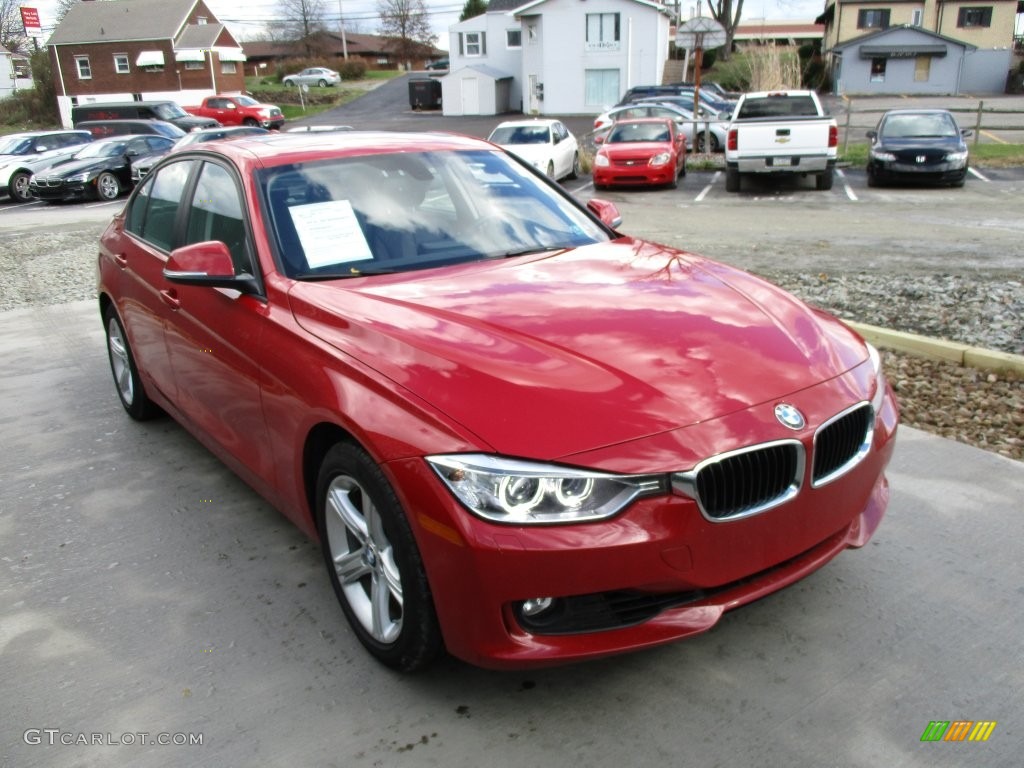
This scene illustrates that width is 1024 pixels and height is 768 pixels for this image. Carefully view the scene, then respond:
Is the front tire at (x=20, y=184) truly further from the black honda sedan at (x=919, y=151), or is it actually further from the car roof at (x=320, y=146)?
the car roof at (x=320, y=146)

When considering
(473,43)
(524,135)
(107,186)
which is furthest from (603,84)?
(107,186)

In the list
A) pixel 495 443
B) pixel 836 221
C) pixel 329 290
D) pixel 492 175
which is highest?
pixel 492 175

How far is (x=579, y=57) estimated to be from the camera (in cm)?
4828

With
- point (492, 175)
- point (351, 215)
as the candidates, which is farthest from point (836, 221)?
point (351, 215)

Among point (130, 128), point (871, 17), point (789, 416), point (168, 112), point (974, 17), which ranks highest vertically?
point (871, 17)

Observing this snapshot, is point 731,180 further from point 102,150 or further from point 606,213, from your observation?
point 102,150

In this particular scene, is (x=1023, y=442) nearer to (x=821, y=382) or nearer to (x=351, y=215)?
(x=821, y=382)

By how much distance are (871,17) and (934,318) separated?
62.9 metres

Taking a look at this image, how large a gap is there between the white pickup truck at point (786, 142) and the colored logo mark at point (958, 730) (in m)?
15.8

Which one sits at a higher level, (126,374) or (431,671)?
(126,374)

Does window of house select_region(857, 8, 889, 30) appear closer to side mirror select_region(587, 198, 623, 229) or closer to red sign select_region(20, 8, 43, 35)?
red sign select_region(20, 8, 43, 35)

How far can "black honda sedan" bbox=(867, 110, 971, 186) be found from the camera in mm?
17047

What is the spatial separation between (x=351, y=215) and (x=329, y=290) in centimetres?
53

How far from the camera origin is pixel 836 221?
1331 centimetres
